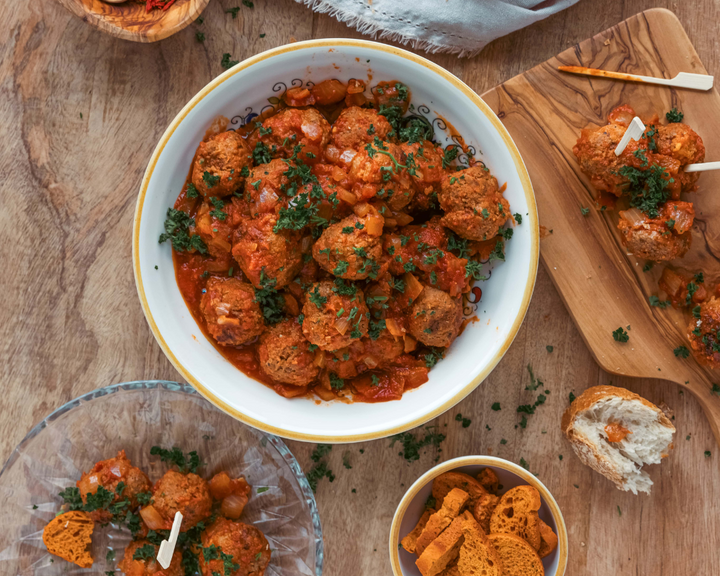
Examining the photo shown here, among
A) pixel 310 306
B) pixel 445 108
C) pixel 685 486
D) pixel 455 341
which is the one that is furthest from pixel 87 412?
pixel 685 486

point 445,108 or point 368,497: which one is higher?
point 445,108

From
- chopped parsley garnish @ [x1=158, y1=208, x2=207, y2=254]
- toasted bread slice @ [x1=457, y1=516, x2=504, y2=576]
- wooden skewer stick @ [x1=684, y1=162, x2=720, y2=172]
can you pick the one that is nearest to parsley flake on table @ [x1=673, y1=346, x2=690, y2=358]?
wooden skewer stick @ [x1=684, y1=162, x2=720, y2=172]

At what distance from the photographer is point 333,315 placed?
3.22 metres

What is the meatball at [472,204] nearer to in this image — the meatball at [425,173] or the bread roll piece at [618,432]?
the meatball at [425,173]

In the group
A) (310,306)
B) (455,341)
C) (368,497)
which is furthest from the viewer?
(368,497)

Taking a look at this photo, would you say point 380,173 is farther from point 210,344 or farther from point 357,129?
point 210,344

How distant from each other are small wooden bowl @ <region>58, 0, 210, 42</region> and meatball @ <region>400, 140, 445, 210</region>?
65.6 inches

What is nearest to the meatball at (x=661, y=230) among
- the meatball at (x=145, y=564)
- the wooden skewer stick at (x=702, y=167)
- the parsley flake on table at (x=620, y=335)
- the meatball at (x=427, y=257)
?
the wooden skewer stick at (x=702, y=167)

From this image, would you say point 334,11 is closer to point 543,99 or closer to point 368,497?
point 543,99

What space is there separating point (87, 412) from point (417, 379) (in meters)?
2.42

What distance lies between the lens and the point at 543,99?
398 cm

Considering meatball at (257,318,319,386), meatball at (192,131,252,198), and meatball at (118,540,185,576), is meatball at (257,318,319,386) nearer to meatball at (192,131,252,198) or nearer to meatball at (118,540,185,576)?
meatball at (192,131,252,198)

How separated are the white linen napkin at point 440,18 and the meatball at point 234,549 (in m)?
3.71

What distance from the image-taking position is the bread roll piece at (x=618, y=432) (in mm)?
3963
